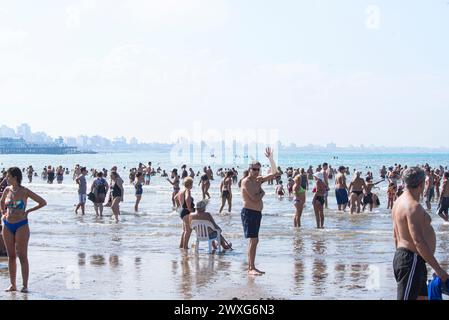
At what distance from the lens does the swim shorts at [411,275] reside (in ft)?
18.0

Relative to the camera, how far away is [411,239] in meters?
5.47

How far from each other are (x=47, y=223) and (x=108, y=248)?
6496 millimetres

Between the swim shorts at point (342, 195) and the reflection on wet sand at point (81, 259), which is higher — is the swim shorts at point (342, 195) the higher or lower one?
the higher one

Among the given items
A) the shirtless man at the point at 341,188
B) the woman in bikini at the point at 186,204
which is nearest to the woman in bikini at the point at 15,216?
the woman in bikini at the point at 186,204

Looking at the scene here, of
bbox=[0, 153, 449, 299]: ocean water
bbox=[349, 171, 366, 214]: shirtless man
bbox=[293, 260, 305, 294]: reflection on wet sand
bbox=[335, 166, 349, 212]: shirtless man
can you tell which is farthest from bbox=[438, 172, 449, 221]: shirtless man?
bbox=[293, 260, 305, 294]: reflection on wet sand

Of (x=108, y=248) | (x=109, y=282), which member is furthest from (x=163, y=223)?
(x=109, y=282)

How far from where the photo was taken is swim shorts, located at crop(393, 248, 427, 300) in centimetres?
548

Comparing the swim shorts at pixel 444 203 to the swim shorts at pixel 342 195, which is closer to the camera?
the swim shorts at pixel 444 203

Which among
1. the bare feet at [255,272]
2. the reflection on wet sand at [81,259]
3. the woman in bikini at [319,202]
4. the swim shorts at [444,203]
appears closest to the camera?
the bare feet at [255,272]

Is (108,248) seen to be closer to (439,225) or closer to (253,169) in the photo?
(253,169)

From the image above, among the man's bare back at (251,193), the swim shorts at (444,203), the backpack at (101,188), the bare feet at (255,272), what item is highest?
the man's bare back at (251,193)

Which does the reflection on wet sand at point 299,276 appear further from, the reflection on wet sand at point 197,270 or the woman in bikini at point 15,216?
the woman in bikini at point 15,216

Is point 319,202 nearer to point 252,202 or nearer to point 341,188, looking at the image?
point 341,188

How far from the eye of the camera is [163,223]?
62.6 feet
